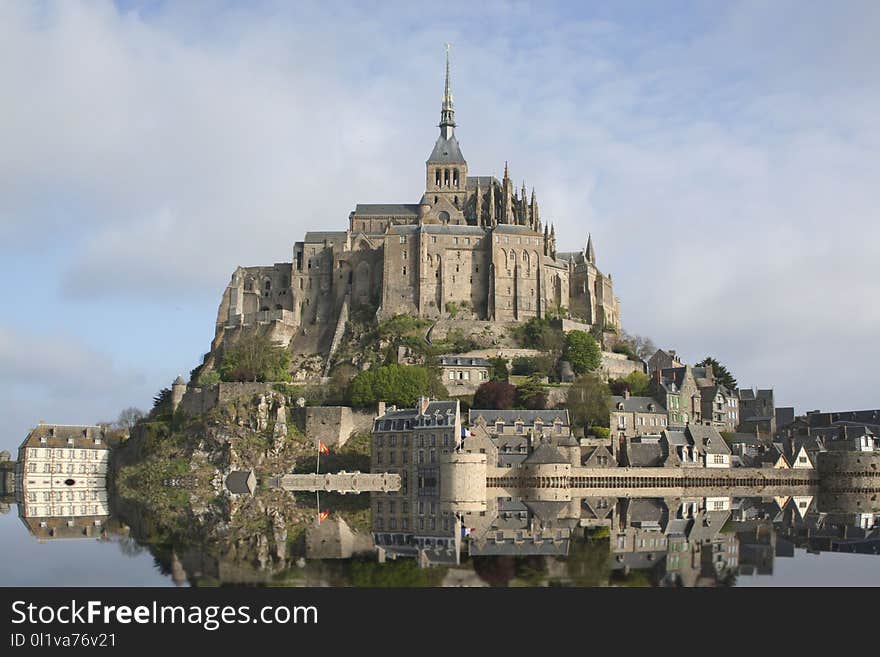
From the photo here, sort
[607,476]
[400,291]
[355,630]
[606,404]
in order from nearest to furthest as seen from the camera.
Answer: [355,630] → [607,476] → [606,404] → [400,291]

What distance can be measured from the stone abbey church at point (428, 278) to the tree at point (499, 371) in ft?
30.8

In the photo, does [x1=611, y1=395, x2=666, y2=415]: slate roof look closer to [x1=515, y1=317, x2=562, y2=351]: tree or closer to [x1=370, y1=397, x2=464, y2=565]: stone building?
[x1=515, y1=317, x2=562, y2=351]: tree

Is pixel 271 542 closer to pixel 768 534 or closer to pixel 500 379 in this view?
pixel 768 534

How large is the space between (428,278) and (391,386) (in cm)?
2437

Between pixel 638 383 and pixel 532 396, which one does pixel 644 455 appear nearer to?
pixel 532 396

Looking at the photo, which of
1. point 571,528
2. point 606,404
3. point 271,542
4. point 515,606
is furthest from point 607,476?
point 515,606

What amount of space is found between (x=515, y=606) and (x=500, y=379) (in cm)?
6086

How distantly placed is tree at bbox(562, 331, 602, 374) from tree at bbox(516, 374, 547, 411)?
5760 millimetres

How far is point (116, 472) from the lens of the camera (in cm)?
7938

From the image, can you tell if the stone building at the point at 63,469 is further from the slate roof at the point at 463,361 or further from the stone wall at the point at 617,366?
the stone wall at the point at 617,366

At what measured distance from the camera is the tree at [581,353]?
289 ft

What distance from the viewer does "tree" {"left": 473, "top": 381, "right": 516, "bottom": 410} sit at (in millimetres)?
78750

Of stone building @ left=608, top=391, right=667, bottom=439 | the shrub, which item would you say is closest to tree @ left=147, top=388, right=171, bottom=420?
the shrub

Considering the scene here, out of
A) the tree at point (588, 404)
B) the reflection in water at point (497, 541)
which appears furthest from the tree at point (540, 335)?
the reflection in water at point (497, 541)
